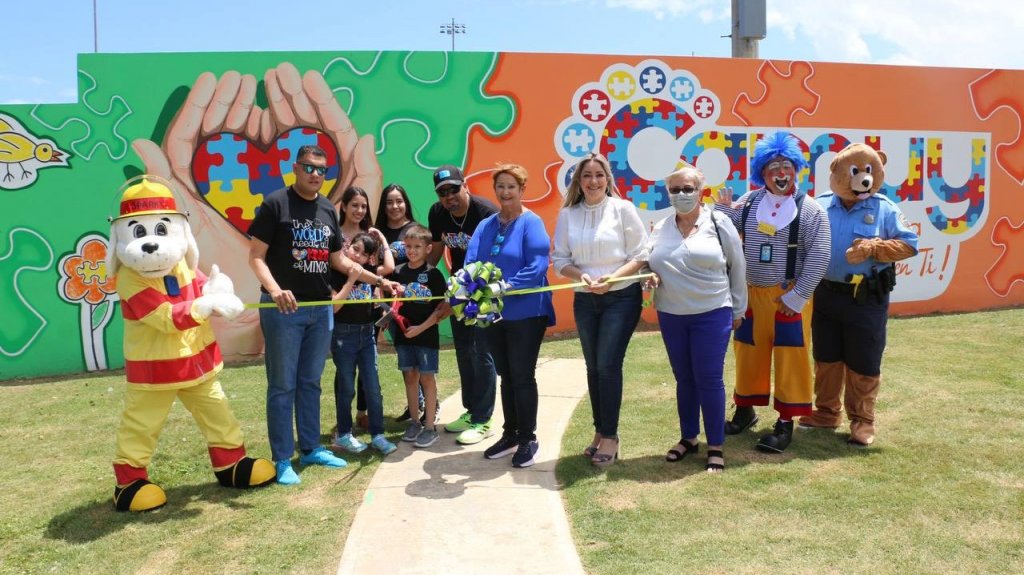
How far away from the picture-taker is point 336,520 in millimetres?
4074

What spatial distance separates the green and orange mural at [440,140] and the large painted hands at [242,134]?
0.06 feet

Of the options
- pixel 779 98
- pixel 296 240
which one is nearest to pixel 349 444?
pixel 296 240

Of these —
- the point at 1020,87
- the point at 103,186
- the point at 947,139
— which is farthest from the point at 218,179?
the point at 1020,87

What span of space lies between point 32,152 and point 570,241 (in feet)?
22.4

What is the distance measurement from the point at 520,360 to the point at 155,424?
7.07ft

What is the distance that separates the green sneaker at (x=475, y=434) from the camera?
5.38m

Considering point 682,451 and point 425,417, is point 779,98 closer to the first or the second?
point 682,451

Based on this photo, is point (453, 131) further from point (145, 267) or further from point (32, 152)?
point (145, 267)

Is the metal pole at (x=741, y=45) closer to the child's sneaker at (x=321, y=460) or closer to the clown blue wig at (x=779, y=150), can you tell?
the clown blue wig at (x=779, y=150)

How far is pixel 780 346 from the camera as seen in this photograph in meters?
5.06

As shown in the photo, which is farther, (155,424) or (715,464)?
(715,464)

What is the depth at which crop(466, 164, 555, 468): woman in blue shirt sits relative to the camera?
15.4ft

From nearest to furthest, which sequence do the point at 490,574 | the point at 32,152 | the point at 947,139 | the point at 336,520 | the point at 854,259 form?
the point at 490,574 < the point at 336,520 < the point at 854,259 < the point at 32,152 < the point at 947,139

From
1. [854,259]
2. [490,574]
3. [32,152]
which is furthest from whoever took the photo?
[32,152]
